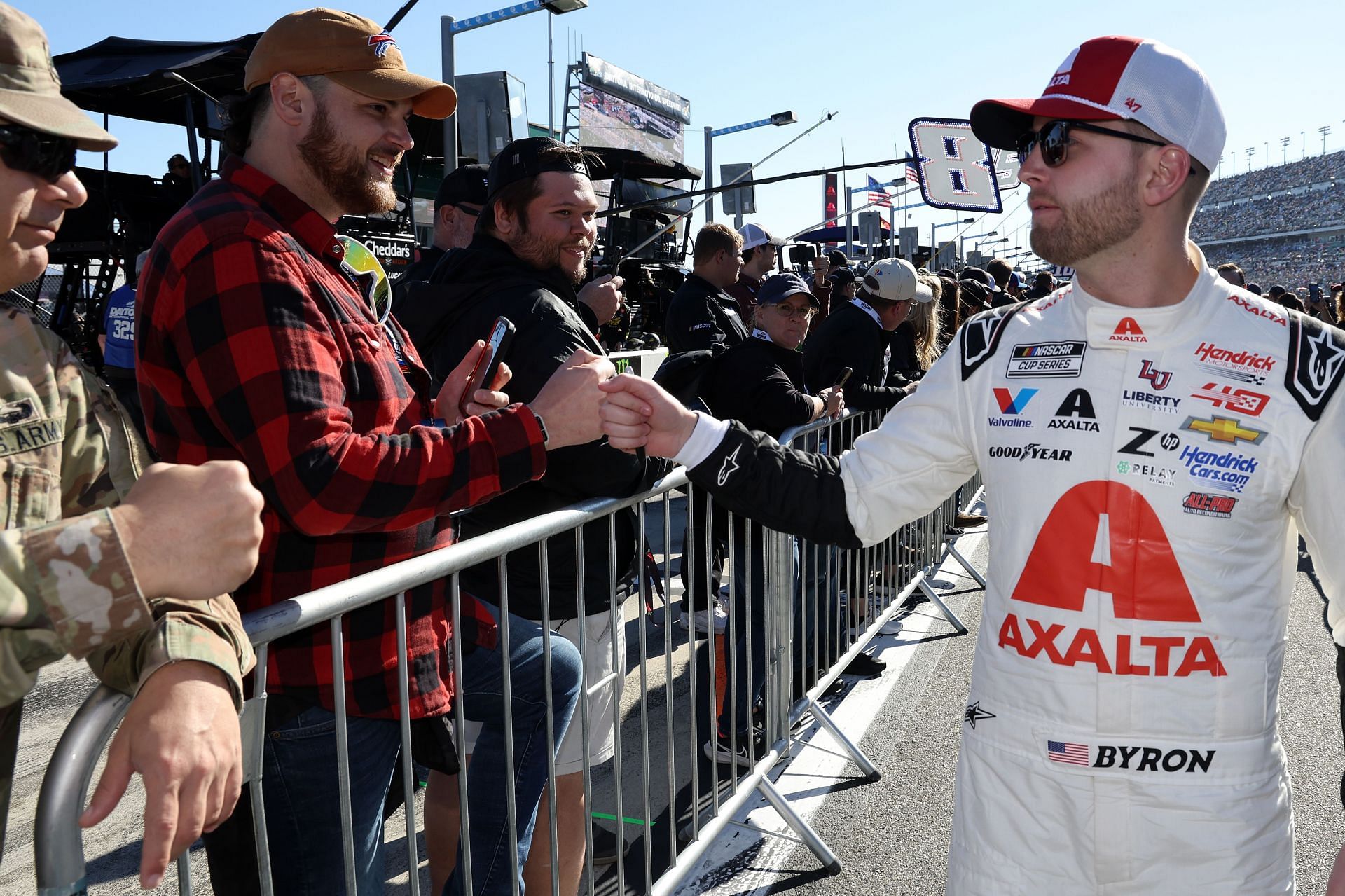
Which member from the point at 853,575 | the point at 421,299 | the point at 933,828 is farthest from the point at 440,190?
the point at 933,828

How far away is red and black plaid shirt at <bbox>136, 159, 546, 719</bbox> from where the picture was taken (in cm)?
171

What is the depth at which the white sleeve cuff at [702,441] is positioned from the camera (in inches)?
88.6

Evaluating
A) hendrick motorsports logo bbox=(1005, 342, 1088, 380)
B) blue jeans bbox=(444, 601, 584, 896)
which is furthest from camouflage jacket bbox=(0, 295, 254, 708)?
hendrick motorsports logo bbox=(1005, 342, 1088, 380)

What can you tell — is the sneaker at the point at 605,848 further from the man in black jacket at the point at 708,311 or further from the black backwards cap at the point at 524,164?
the black backwards cap at the point at 524,164

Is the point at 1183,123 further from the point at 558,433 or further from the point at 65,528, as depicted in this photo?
the point at 65,528

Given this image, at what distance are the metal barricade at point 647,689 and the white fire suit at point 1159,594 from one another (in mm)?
965

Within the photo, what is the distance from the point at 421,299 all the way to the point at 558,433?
106cm

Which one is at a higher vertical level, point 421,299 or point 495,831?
point 421,299

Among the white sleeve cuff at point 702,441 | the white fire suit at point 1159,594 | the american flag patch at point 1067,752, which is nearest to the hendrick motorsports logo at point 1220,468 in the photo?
the white fire suit at point 1159,594

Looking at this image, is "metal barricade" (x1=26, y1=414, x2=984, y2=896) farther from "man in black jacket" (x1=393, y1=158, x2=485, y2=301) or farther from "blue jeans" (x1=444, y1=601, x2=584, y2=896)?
"man in black jacket" (x1=393, y1=158, x2=485, y2=301)

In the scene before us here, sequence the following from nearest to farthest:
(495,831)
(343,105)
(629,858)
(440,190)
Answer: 1. (343,105)
2. (495,831)
3. (629,858)
4. (440,190)

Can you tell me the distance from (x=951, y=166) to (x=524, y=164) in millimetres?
13322

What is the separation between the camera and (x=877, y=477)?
2.27 metres

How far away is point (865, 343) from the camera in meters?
5.84
